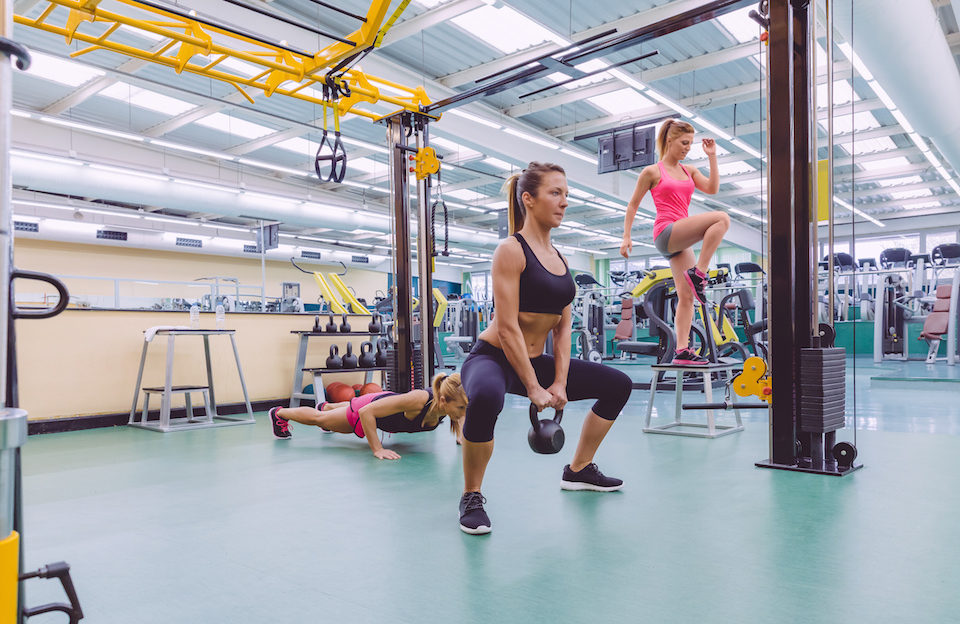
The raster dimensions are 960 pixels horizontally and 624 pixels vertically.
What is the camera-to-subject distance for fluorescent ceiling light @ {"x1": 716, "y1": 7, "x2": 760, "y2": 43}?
689 cm

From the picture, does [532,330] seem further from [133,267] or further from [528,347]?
[133,267]

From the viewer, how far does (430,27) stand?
6.93 m

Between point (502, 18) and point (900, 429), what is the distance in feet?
17.5

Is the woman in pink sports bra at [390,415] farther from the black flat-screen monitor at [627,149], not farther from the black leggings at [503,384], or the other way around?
the black flat-screen monitor at [627,149]

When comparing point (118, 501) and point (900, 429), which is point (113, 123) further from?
point (900, 429)

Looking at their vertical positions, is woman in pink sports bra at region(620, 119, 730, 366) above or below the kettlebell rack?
above

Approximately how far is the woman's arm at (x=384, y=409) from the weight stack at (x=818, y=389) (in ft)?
5.88

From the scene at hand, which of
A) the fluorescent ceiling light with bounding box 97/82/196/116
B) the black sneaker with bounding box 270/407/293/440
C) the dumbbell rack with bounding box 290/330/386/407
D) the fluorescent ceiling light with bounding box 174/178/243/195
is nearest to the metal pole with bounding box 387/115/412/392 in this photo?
the black sneaker with bounding box 270/407/293/440

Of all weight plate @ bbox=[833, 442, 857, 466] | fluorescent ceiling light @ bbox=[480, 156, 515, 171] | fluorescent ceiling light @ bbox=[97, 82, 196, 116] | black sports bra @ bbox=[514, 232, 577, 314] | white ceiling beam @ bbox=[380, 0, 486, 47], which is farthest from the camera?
fluorescent ceiling light @ bbox=[480, 156, 515, 171]

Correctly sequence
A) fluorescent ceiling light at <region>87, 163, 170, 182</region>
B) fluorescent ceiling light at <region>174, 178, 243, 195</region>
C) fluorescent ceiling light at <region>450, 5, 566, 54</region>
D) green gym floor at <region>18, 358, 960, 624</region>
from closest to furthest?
green gym floor at <region>18, 358, 960, 624</region>, fluorescent ceiling light at <region>450, 5, 566, 54</region>, fluorescent ceiling light at <region>87, 163, 170, 182</region>, fluorescent ceiling light at <region>174, 178, 243, 195</region>

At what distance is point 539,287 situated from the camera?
2.22m

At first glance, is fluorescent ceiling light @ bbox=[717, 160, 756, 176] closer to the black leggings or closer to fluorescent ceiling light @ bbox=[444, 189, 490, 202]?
fluorescent ceiling light @ bbox=[444, 189, 490, 202]

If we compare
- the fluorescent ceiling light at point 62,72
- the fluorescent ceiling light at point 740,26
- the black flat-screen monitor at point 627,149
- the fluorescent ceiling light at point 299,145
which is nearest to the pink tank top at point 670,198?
the fluorescent ceiling light at point 740,26

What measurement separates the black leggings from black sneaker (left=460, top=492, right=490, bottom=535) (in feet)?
0.66
